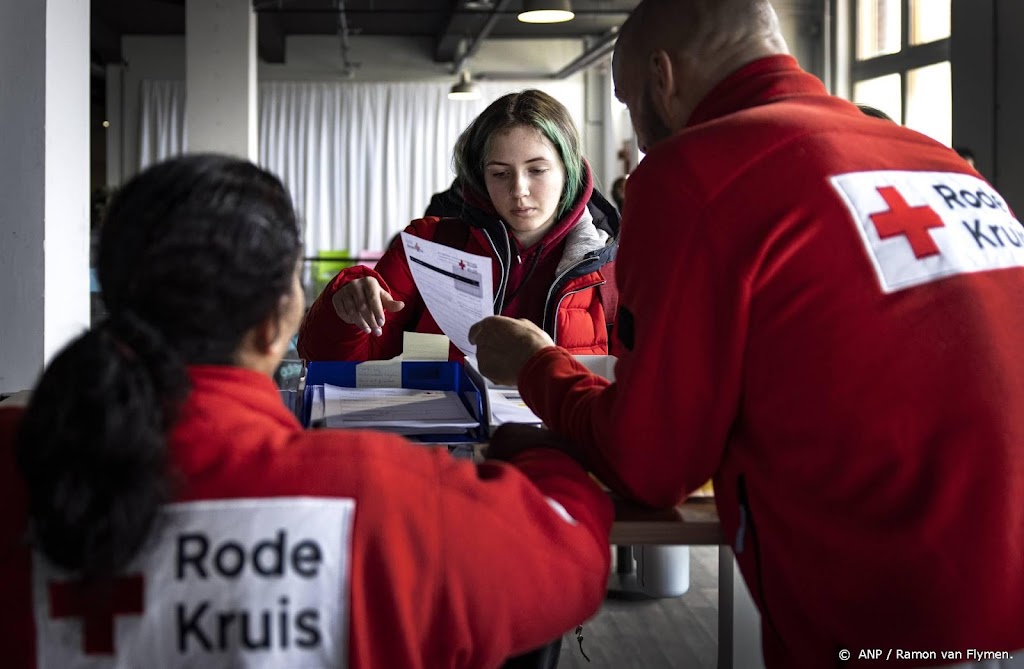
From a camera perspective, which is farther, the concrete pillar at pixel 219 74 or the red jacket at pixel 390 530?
the concrete pillar at pixel 219 74

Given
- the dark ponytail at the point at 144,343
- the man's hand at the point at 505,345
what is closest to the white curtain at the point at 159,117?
the man's hand at the point at 505,345

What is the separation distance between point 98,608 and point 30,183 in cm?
280

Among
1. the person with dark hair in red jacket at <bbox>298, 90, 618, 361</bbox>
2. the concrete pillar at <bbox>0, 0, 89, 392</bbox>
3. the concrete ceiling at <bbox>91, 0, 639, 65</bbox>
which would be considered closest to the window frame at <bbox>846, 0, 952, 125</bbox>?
the concrete ceiling at <bbox>91, 0, 639, 65</bbox>

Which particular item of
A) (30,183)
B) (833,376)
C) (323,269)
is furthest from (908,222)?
(323,269)

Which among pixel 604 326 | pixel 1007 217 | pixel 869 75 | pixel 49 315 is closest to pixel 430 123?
pixel 869 75

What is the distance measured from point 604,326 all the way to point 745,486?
1.25 metres

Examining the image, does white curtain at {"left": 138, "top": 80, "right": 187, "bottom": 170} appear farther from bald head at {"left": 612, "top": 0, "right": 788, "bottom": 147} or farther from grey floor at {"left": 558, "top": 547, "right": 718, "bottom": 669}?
bald head at {"left": 612, "top": 0, "right": 788, "bottom": 147}

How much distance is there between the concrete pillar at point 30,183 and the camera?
3.26 meters

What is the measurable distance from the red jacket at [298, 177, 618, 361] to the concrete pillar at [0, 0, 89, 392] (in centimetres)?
128

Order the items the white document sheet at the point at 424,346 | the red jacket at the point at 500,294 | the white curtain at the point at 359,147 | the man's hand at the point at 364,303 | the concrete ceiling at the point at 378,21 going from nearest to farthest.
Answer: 1. the man's hand at the point at 364,303
2. the red jacket at the point at 500,294
3. the white document sheet at the point at 424,346
4. the concrete ceiling at the point at 378,21
5. the white curtain at the point at 359,147

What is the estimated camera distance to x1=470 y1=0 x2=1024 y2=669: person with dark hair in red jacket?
1.07 m

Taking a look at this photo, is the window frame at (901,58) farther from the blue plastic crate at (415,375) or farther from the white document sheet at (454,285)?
the blue plastic crate at (415,375)

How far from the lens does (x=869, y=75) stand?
7.66 metres

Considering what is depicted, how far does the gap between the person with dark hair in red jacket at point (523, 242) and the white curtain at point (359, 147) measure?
10997 mm
